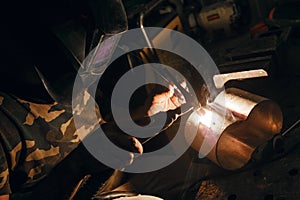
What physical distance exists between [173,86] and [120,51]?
74 centimetres

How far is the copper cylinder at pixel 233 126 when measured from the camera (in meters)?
2.19

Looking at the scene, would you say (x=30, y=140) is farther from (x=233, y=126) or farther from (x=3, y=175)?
(x=233, y=126)

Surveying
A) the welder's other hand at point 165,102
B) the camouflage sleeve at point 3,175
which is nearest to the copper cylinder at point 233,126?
the welder's other hand at point 165,102

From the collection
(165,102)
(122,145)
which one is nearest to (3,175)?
(122,145)

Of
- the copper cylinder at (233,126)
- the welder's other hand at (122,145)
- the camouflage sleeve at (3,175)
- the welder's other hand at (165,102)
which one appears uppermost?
the camouflage sleeve at (3,175)

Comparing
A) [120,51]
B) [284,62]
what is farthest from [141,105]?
[284,62]

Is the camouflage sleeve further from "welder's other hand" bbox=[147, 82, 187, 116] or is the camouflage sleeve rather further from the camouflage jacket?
"welder's other hand" bbox=[147, 82, 187, 116]

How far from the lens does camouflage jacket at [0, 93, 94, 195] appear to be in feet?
5.88

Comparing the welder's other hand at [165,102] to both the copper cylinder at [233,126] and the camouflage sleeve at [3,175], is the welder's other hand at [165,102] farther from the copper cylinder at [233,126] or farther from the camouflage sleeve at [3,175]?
the camouflage sleeve at [3,175]

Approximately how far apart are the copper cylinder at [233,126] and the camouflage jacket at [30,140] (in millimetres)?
971

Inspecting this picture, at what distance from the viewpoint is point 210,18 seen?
476 cm

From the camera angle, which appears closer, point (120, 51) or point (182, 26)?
point (120, 51)

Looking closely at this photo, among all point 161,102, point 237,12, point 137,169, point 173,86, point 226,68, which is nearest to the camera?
point 173,86

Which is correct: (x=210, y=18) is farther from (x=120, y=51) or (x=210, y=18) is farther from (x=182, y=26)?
(x=120, y=51)
